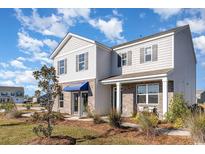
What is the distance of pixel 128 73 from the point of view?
22.2 m

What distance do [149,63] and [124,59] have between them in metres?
3.08

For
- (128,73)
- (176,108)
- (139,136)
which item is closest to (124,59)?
(128,73)

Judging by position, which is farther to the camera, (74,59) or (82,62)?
(74,59)

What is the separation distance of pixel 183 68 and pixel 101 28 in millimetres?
7259

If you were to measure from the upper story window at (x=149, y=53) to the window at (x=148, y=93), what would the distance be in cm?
214

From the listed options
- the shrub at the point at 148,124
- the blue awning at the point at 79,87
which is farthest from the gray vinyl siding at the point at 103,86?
the shrub at the point at 148,124

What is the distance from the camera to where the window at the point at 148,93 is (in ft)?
63.6

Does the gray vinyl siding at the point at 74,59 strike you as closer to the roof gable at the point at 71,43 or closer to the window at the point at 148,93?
the roof gable at the point at 71,43

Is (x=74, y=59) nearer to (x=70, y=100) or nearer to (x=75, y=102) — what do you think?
(x=70, y=100)

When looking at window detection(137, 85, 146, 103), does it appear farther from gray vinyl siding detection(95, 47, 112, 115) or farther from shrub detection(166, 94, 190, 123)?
shrub detection(166, 94, 190, 123)

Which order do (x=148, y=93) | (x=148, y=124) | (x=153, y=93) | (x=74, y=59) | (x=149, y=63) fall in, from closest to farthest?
(x=148, y=124) → (x=153, y=93) → (x=148, y=93) → (x=149, y=63) → (x=74, y=59)

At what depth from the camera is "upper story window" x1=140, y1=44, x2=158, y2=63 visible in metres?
19.9
